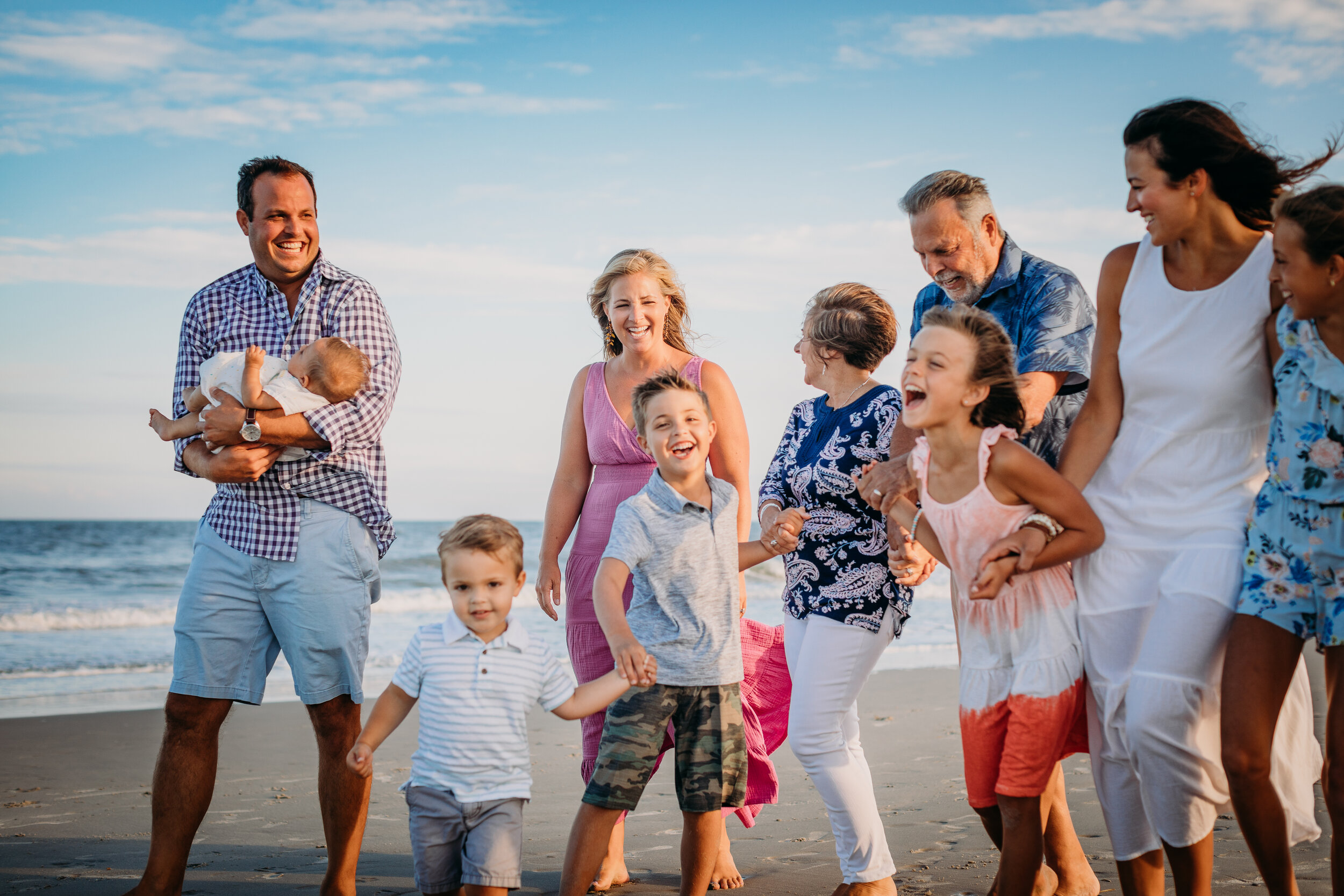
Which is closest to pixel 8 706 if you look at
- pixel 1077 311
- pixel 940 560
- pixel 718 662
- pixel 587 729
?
pixel 587 729

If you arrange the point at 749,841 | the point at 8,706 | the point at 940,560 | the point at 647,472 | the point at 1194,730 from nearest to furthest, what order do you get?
the point at 1194,730
the point at 940,560
the point at 647,472
the point at 749,841
the point at 8,706

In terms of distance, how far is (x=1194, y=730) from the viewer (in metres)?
2.63

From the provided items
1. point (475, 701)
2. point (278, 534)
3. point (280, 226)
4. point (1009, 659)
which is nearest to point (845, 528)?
point (1009, 659)

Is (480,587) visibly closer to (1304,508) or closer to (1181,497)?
(1181,497)

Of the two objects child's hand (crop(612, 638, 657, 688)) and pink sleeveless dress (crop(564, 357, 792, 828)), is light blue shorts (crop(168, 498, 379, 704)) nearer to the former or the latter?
pink sleeveless dress (crop(564, 357, 792, 828))

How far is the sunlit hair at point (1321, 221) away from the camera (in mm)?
2414

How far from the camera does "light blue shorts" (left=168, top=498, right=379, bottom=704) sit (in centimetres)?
356

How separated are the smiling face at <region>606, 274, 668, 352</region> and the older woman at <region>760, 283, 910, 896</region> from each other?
1.96 feet

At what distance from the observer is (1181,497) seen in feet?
9.21

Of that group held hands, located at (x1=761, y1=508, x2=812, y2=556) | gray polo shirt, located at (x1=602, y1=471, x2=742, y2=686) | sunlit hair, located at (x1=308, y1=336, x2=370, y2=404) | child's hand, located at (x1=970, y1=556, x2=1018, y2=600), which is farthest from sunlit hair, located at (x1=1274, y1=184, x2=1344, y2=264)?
sunlit hair, located at (x1=308, y1=336, x2=370, y2=404)

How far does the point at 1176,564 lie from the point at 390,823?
3608 mm

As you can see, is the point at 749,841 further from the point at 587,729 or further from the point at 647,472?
the point at 647,472

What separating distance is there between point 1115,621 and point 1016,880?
76 centimetres

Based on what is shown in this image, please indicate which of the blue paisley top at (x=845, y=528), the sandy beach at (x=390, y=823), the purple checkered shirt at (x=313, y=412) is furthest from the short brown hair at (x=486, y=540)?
the sandy beach at (x=390, y=823)
